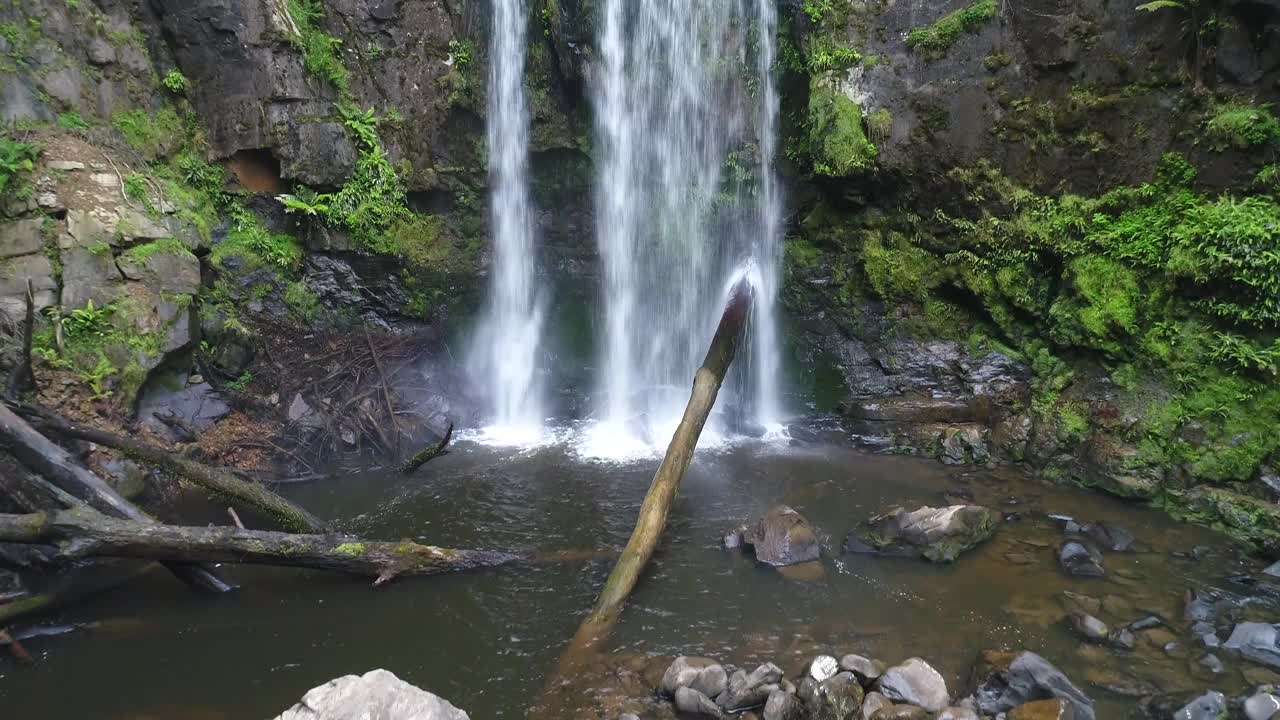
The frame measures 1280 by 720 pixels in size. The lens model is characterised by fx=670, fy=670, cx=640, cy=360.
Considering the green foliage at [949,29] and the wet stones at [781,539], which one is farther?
the green foliage at [949,29]

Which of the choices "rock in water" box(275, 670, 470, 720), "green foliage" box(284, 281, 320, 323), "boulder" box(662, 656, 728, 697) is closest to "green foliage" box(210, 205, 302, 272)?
"green foliage" box(284, 281, 320, 323)

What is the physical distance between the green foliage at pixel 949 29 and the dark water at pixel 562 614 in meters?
6.01

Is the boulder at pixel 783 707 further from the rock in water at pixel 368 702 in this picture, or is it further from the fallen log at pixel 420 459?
the fallen log at pixel 420 459

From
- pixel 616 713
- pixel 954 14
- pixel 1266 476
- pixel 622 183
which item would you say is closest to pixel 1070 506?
pixel 1266 476

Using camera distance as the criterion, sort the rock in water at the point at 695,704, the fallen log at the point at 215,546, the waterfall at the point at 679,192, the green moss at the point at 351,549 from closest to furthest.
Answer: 1. the rock in water at the point at 695,704
2. the fallen log at the point at 215,546
3. the green moss at the point at 351,549
4. the waterfall at the point at 679,192

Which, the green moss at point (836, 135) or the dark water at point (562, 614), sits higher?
the green moss at point (836, 135)

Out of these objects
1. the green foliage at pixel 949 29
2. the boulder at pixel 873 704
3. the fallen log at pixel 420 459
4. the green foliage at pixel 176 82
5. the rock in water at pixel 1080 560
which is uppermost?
the green foliage at pixel 949 29

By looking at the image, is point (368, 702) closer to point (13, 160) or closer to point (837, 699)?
point (837, 699)

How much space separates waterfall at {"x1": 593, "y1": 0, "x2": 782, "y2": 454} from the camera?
10.5 metres

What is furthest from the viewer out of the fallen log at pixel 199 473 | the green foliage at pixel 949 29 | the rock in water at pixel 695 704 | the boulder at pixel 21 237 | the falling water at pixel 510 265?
the falling water at pixel 510 265

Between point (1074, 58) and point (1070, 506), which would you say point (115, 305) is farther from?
Answer: point (1074, 58)

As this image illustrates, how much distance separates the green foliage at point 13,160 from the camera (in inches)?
298

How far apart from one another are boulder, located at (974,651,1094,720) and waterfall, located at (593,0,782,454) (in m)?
6.29

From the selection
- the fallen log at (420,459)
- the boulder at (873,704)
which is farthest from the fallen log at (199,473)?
the boulder at (873,704)
